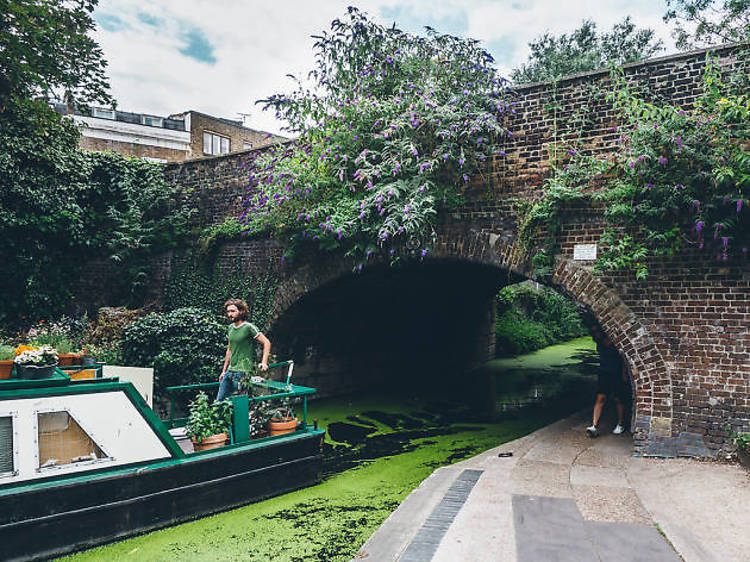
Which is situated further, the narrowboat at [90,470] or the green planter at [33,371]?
the green planter at [33,371]

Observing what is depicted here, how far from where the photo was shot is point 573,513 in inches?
159

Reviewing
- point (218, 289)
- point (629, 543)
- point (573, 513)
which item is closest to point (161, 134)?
point (218, 289)

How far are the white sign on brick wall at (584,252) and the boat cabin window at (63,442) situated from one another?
17.5ft

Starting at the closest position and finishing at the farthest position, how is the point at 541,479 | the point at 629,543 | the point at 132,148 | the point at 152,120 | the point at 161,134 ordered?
the point at 629,543 < the point at 541,479 < the point at 132,148 < the point at 161,134 < the point at 152,120

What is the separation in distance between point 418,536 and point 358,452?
11.7 ft

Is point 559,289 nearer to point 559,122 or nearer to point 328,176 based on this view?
point 559,122

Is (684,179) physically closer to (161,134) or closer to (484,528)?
(484,528)

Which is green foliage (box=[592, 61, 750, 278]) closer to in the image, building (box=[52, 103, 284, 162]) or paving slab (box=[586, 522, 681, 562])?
paving slab (box=[586, 522, 681, 562])

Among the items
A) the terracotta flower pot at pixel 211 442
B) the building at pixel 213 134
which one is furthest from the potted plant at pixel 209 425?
the building at pixel 213 134

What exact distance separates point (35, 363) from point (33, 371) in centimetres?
7

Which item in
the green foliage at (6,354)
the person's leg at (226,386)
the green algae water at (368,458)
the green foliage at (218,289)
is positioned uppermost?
the green foliage at (218,289)

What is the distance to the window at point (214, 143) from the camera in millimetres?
27097

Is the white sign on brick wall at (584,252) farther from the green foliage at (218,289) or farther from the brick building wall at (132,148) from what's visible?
the brick building wall at (132,148)

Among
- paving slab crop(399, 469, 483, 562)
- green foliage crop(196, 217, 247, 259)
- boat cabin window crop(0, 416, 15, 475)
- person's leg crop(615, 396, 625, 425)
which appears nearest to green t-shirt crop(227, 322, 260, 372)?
boat cabin window crop(0, 416, 15, 475)
